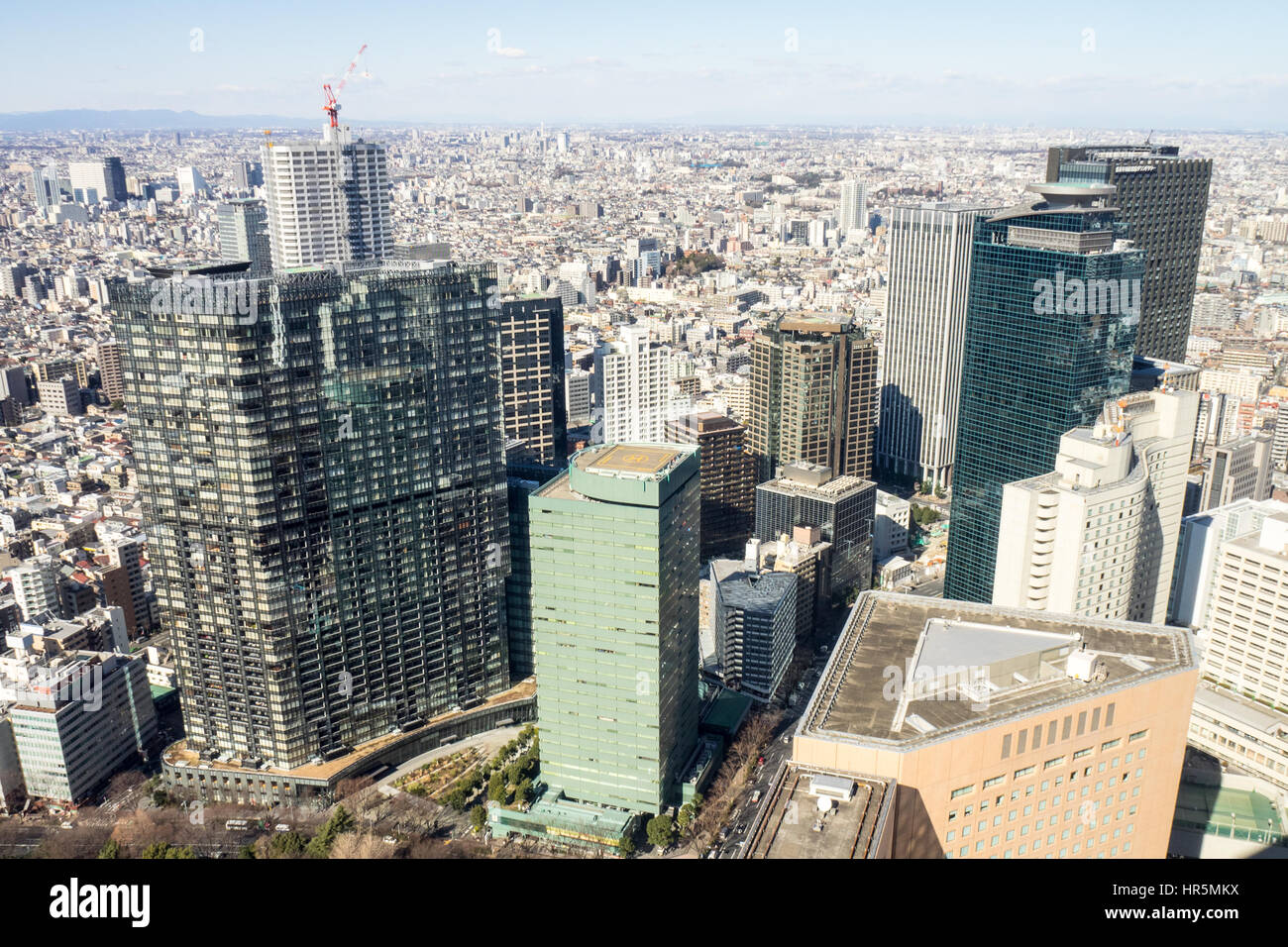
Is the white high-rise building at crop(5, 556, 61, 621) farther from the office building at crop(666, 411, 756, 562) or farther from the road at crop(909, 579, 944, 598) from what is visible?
the road at crop(909, 579, 944, 598)

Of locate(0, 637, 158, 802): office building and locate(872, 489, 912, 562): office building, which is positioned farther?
locate(872, 489, 912, 562): office building

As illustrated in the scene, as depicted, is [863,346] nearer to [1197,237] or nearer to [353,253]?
[1197,237]

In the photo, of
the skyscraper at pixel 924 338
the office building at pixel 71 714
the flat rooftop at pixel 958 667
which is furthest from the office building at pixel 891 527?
the flat rooftop at pixel 958 667

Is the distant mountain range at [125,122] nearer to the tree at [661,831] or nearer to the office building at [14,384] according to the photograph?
the office building at [14,384]

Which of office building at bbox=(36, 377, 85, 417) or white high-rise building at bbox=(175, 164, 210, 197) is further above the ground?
white high-rise building at bbox=(175, 164, 210, 197)

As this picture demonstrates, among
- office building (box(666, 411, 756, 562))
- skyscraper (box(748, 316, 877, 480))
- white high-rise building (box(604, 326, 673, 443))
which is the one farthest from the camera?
white high-rise building (box(604, 326, 673, 443))

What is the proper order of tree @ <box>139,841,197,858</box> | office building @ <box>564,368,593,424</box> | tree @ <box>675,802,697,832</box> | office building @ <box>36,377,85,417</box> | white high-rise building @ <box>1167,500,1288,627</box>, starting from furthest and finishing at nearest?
office building @ <box>36,377,85,417</box> < office building @ <box>564,368,593,424</box> < white high-rise building @ <box>1167,500,1288,627</box> < tree @ <box>675,802,697,832</box> < tree @ <box>139,841,197,858</box>

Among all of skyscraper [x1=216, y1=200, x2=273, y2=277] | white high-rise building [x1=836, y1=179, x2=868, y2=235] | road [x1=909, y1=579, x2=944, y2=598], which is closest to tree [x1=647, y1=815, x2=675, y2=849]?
road [x1=909, y1=579, x2=944, y2=598]
